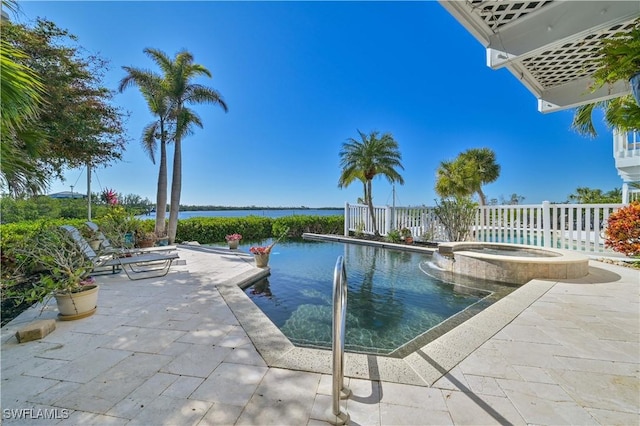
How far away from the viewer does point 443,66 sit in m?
11.1

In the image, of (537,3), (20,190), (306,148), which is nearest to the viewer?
(537,3)

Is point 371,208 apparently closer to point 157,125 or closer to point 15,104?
point 157,125

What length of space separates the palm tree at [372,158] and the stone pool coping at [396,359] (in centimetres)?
890

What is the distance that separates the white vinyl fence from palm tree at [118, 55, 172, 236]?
8746 millimetres

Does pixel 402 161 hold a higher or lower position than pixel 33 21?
lower

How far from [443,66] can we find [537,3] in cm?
948

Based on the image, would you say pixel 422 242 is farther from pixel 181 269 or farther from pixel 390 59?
pixel 181 269

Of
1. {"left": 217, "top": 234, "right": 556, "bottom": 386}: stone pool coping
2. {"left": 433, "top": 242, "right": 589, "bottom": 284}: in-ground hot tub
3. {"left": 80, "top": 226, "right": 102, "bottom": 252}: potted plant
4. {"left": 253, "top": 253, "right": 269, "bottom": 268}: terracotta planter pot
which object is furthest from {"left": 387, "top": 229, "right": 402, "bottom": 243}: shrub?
{"left": 80, "top": 226, "right": 102, "bottom": 252}: potted plant

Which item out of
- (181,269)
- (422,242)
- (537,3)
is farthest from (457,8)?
(422,242)

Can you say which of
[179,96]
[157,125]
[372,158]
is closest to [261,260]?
[157,125]

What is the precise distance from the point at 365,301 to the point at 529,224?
658 cm

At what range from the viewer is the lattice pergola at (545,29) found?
268cm

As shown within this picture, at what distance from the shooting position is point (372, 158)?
11.9 metres

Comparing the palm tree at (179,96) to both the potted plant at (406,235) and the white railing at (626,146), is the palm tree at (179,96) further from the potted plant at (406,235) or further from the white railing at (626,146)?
the white railing at (626,146)
